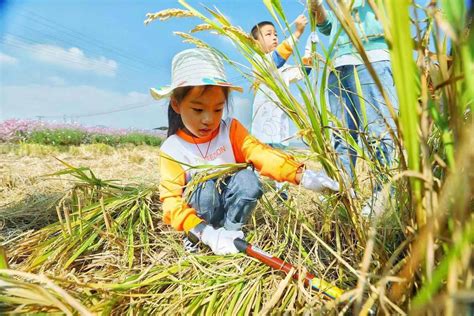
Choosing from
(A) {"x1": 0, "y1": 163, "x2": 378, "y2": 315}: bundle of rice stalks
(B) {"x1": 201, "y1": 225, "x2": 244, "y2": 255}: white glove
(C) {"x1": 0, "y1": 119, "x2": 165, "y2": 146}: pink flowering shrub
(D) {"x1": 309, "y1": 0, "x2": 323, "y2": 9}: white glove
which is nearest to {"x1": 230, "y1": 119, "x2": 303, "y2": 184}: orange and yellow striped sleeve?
(A) {"x1": 0, "y1": 163, "x2": 378, "y2": 315}: bundle of rice stalks

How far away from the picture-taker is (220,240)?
1.14 m

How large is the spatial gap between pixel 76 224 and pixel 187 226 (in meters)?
0.37

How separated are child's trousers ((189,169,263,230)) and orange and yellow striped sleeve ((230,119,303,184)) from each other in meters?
0.09

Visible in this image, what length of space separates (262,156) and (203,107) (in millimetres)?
256

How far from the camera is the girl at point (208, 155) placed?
46.6 inches

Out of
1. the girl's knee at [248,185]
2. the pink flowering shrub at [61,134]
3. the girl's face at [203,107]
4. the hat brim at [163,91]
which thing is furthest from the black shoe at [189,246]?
the pink flowering shrub at [61,134]

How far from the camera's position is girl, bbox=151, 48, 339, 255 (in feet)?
3.89

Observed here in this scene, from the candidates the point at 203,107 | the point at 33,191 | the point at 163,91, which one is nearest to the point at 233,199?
the point at 203,107

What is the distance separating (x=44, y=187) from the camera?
7.07 feet

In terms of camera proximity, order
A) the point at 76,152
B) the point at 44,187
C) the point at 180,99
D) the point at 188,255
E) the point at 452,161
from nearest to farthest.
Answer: the point at 452,161
the point at 188,255
the point at 180,99
the point at 44,187
the point at 76,152

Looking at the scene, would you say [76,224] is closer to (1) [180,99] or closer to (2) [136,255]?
(2) [136,255]

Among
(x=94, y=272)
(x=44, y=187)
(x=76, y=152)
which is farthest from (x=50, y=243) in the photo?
(x=76, y=152)

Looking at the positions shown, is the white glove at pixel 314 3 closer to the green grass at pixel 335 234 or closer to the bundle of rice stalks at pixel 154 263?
the green grass at pixel 335 234

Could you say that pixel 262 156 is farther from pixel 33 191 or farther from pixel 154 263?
pixel 33 191
